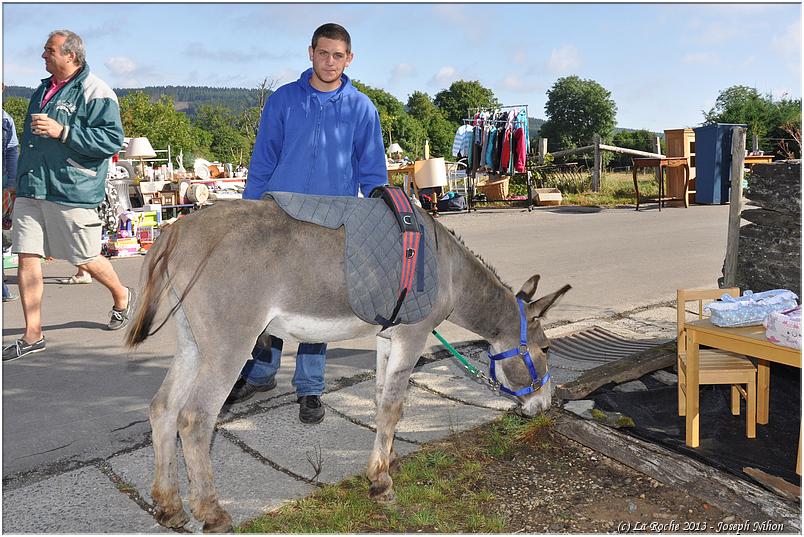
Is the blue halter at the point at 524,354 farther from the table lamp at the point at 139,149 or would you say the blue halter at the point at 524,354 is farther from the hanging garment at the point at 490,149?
the table lamp at the point at 139,149

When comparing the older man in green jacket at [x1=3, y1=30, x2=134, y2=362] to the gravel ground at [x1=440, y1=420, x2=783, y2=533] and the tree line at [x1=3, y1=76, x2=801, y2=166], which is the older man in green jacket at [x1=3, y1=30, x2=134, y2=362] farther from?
the tree line at [x1=3, y1=76, x2=801, y2=166]

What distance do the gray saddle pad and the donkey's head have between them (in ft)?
2.45

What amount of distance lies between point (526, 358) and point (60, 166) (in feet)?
13.9

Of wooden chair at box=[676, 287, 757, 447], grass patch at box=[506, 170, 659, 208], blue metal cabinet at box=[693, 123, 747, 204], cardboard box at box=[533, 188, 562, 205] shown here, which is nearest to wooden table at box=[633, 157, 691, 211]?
blue metal cabinet at box=[693, 123, 747, 204]

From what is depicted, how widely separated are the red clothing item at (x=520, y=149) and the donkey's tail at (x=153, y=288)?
48.9 feet

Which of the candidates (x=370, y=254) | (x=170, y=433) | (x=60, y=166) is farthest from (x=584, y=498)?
(x=60, y=166)

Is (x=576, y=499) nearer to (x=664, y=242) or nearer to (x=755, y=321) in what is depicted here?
(x=755, y=321)

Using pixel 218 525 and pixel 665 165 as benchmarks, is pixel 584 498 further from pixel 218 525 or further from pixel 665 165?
pixel 665 165

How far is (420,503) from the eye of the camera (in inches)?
131

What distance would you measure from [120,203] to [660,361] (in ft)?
32.1

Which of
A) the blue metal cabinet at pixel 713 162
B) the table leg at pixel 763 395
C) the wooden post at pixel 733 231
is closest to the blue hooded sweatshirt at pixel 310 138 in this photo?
the table leg at pixel 763 395

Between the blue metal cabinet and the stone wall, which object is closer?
the stone wall

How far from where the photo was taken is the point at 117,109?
5773 mm

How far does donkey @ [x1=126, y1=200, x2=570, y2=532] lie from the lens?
9.55ft
